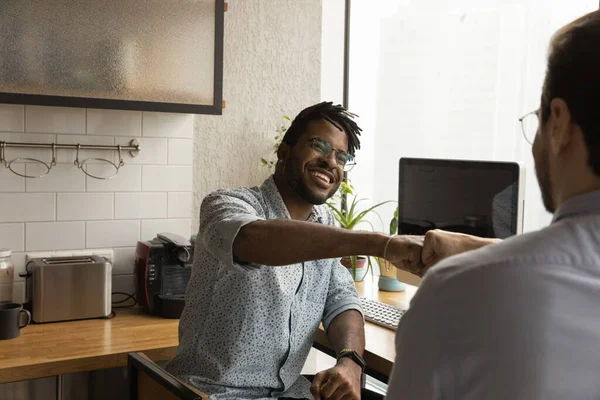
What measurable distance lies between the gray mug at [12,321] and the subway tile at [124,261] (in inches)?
21.2

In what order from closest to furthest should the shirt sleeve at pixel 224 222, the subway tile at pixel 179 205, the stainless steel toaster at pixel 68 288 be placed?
the shirt sleeve at pixel 224 222 < the stainless steel toaster at pixel 68 288 < the subway tile at pixel 179 205

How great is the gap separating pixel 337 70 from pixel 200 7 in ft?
3.56

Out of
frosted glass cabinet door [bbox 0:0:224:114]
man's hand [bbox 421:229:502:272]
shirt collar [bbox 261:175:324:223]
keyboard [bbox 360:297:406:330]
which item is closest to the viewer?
man's hand [bbox 421:229:502:272]

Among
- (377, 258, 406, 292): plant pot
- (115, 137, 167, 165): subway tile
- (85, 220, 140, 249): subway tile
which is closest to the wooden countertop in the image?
(85, 220, 140, 249): subway tile

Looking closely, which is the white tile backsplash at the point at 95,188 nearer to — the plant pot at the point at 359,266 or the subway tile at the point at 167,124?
the subway tile at the point at 167,124

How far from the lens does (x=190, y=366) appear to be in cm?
204

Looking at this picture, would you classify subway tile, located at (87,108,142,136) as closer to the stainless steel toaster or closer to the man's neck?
the stainless steel toaster

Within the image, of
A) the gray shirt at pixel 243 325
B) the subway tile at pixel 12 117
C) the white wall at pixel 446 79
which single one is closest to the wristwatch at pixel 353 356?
the gray shirt at pixel 243 325

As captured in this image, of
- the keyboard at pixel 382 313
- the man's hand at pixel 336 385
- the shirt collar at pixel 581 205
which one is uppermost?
the shirt collar at pixel 581 205

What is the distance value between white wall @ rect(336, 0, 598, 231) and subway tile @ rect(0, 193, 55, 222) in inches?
67.5

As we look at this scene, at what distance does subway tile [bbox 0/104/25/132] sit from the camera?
2.64 m

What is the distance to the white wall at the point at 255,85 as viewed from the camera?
316cm

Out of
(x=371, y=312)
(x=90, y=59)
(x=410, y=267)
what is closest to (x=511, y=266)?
(x=410, y=267)

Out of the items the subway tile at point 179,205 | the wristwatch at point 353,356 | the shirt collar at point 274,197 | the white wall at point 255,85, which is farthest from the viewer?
the white wall at point 255,85
